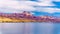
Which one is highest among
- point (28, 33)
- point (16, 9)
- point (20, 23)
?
point (16, 9)

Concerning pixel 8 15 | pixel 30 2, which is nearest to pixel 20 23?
pixel 8 15

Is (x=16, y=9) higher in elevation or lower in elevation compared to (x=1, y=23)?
higher

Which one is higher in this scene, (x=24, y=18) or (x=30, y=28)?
(x=24, y=18)

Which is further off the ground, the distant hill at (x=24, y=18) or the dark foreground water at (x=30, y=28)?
the distant hill at (x=24, y=18)

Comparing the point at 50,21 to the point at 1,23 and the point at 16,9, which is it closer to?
the point at 16,9

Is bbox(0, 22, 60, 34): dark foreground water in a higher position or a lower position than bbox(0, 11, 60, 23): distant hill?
lower

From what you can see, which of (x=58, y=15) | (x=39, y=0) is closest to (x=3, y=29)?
(x=39, y=0)

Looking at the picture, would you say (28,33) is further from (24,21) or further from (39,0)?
(39,0)
